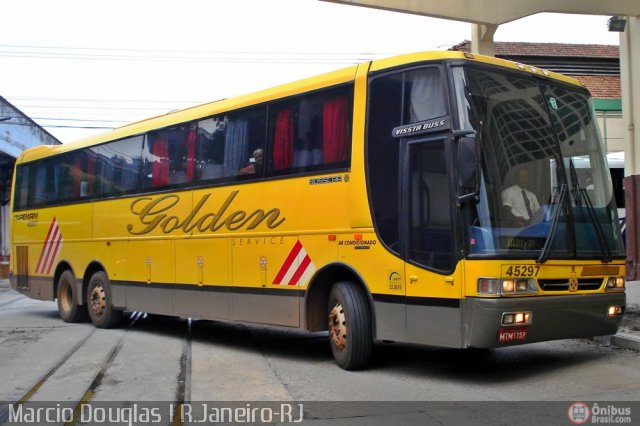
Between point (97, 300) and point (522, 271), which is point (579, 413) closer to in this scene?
point (522, 271)

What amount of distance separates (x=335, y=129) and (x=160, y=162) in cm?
418

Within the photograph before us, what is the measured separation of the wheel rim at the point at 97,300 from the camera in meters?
12.3

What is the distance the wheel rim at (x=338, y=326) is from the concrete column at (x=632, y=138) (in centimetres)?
703

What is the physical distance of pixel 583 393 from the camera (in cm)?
635

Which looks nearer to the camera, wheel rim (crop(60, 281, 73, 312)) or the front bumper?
the front bumper

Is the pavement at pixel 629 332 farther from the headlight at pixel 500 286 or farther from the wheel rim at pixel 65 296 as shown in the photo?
the wheel rim at pixel 65 296

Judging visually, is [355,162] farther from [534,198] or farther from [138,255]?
[138,255]

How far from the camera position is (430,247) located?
22.1ft

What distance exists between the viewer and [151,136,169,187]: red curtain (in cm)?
1081

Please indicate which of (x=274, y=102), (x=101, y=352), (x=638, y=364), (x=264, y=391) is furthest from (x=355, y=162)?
(x=101, y=352)

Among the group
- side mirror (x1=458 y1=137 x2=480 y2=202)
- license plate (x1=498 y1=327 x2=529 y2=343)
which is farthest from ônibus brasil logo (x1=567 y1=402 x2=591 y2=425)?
side mirror (x1=458 y1=137 x2=480 y2=202)

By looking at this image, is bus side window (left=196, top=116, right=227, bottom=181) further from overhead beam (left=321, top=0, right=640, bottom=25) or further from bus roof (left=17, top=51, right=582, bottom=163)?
overhead beam (left=321, top=0, right=640, bottom=25)

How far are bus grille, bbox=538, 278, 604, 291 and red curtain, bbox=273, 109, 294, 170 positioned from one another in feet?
11.5

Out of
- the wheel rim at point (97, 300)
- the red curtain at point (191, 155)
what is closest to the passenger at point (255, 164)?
the red curtain at point (191, 155)
